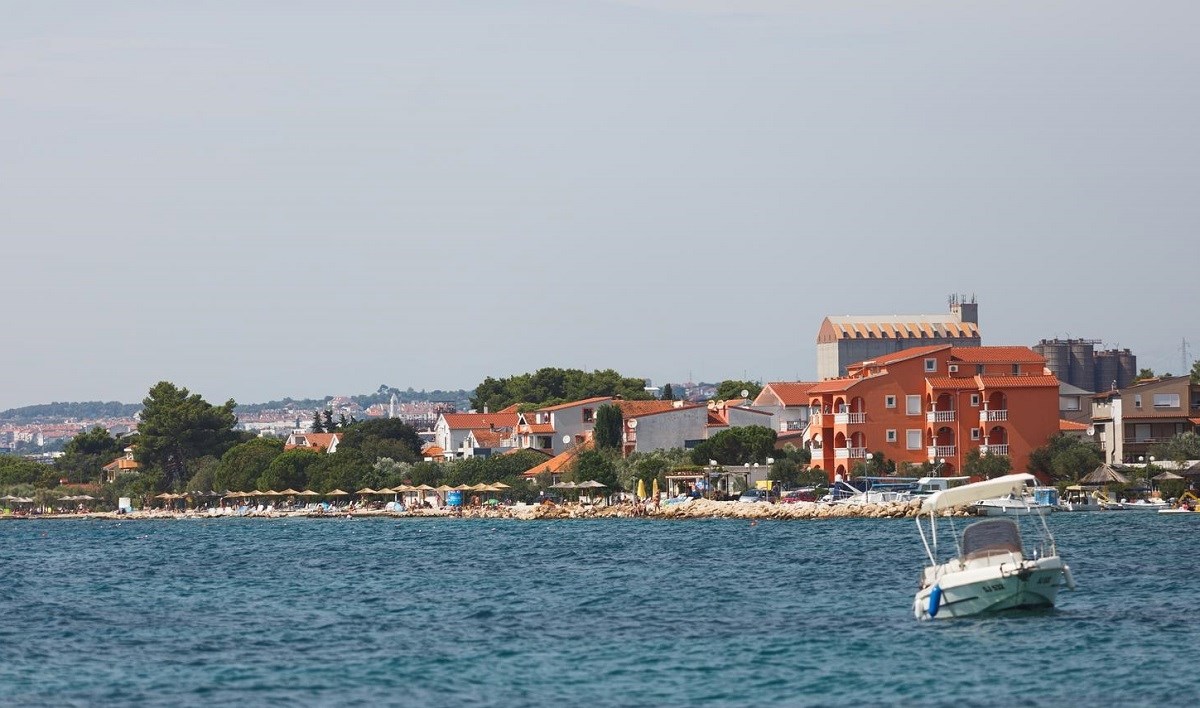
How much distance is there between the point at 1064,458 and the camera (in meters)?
88.2

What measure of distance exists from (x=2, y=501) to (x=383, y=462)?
48228mm

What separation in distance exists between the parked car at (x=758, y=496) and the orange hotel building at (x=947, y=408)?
429 centimetres

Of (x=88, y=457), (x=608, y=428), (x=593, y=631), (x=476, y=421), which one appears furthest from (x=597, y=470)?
(x=88, y=457)

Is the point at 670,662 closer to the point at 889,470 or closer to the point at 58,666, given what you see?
the point at 58,666

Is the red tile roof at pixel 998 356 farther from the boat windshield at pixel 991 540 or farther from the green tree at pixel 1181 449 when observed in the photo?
the boat windshield at pixel 991 540

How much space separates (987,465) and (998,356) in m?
9.21

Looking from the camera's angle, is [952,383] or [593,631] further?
[952,383]

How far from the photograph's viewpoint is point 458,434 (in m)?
140

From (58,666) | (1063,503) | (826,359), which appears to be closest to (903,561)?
(58,666)

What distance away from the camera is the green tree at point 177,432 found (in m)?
136

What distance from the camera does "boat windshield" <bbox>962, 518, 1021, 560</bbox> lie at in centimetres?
3350

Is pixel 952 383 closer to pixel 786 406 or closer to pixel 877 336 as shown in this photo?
pixel 786 406

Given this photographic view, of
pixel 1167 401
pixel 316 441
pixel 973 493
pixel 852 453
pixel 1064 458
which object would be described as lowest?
pixel 973 493

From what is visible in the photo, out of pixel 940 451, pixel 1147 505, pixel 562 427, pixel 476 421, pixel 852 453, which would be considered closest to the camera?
pixel 1147 505
